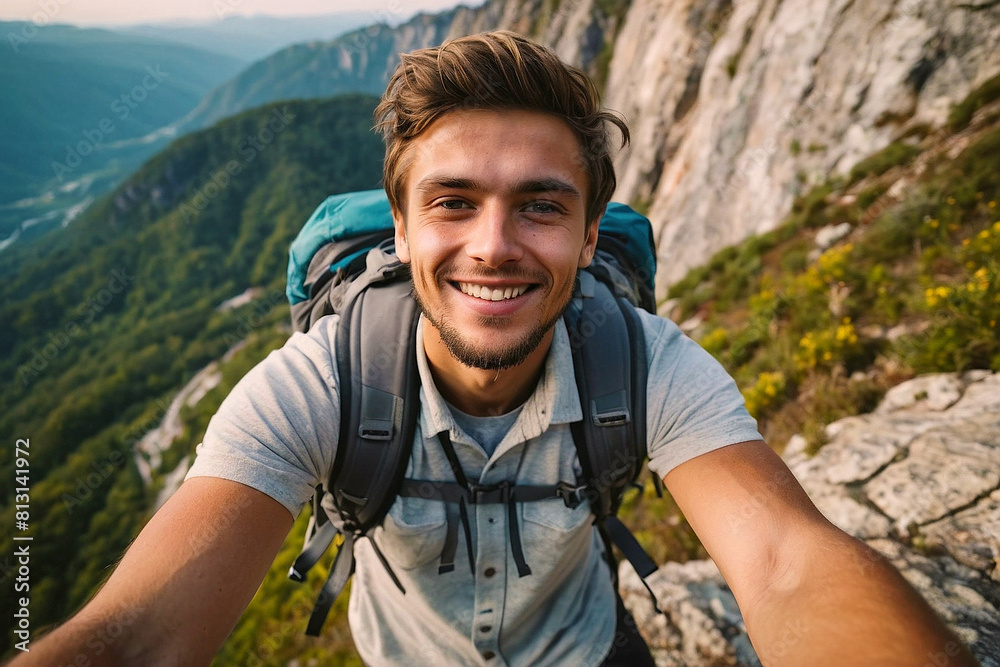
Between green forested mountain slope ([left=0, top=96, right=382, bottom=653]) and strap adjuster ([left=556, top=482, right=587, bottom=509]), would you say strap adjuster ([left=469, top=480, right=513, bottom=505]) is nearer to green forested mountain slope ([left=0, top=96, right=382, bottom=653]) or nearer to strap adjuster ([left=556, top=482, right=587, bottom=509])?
strap adjuster ([left=556, top=482, right=587, bottom=509])

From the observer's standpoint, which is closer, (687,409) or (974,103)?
(687,409)

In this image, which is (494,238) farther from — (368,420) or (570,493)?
(570,493)

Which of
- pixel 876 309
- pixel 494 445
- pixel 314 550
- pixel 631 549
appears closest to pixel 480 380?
pixel 494 445

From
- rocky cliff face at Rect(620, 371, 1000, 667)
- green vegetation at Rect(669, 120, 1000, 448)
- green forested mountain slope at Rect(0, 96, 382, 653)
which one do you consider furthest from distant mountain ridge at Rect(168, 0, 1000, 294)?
green forested mountain slope at Rect(0, 96, 382, 653)

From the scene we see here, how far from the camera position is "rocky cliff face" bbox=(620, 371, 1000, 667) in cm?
247

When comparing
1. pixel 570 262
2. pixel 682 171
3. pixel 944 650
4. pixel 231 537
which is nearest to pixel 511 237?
pixel 570 262

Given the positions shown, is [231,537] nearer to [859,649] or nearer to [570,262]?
[570,262]

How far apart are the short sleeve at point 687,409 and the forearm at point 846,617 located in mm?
439

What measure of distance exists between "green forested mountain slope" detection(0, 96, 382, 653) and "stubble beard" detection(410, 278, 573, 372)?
66311mm

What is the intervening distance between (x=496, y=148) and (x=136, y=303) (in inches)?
4853

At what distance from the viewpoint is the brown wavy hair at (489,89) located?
198 centimetres

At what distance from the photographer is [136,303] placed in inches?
3930

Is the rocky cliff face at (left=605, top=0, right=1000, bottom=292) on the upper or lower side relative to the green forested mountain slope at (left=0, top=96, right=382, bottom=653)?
upper

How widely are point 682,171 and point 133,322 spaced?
111m
